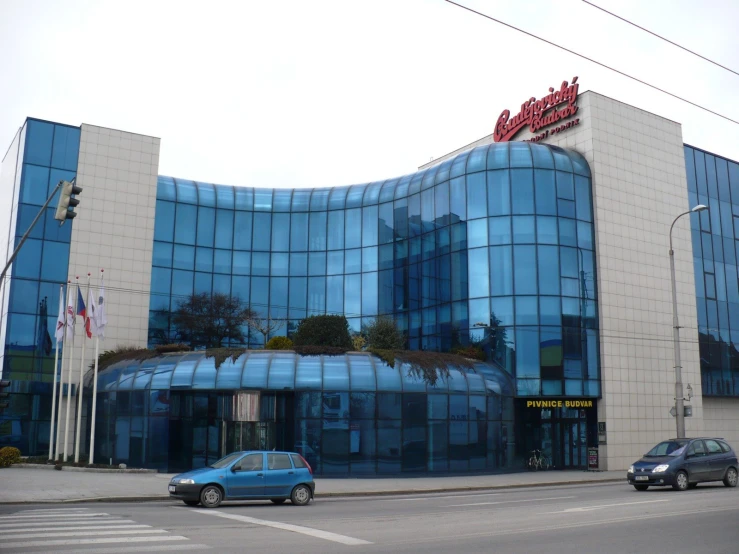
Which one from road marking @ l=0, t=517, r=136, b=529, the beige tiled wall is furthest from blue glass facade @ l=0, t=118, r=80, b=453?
road marking @ l=0, t=517, r=136, b=529

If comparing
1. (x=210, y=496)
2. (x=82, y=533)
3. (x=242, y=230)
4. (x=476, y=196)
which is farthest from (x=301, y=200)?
(x=82, y=533)

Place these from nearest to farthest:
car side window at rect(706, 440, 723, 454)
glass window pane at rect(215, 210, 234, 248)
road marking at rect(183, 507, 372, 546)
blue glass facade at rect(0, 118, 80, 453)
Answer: road marking at rect(183, 507, 372, 546) → car side window at rect(706, 440, 723, 454) → blue glass facade at rect(0, 118, 80, 453) → glass window pane at rect(215, 210, 234, 248)

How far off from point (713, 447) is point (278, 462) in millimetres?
14235

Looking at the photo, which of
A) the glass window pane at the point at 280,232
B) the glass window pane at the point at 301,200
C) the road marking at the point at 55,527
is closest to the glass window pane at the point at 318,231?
the glass window pane at the point at 301,200

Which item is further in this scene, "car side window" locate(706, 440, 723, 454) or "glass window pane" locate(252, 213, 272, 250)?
"glass window pane" locate(252, 213, 272, 250)

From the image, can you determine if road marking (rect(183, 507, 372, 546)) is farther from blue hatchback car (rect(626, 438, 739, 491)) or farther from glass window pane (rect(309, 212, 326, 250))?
glass window pane (rect(309, 212, 326, 250))

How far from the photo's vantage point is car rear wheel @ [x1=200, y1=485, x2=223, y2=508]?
19.6m

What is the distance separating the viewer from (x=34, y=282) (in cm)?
4050

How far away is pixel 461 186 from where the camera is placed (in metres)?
41.2

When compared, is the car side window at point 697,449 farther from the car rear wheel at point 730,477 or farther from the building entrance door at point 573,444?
the building entrance door at point 573,444

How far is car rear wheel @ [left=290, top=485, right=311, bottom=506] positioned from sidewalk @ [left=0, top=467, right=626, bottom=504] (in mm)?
3432

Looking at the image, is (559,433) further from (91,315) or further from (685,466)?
(91,315)

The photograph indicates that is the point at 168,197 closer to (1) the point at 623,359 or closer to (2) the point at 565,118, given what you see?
(2) the point at 565,118

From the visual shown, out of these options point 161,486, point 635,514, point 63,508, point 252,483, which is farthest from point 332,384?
point 635,514
